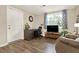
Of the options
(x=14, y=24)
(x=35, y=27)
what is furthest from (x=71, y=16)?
(x=35, y=27)

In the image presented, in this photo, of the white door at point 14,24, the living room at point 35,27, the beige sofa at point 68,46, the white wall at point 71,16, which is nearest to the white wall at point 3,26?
the living room at point 35,27

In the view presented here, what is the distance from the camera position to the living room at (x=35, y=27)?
11.3ft

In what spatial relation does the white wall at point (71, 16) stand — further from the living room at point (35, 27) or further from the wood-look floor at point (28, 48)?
the wood-look floor at point (28, 48)

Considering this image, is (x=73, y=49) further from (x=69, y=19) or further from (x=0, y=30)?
(x=0, y=30)

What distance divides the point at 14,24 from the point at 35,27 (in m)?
2.29

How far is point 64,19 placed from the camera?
432 centimetres

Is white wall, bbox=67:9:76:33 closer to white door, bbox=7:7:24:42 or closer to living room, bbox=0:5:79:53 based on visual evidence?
living room, bbox=0:5:79:53

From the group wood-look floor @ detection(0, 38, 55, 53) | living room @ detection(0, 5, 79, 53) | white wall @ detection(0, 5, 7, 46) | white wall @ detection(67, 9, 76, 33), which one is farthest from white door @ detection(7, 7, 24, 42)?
white wall @ detection(67, 9, 76, 33)

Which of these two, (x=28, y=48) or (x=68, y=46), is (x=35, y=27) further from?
(x=68, y=46)

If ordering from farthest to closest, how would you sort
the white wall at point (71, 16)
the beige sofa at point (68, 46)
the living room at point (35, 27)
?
the white wall at point (71, 16) → the living room at point (35, 27) → the beige sofa at point (68, 46)

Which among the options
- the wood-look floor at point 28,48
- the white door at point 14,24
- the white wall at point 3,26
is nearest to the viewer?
the wood-look floor at point 28,48

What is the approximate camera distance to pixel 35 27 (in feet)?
22.3
